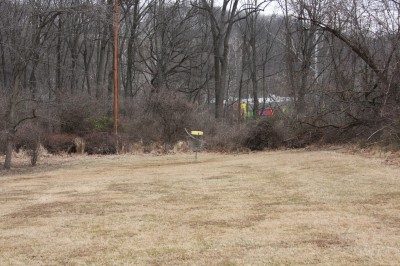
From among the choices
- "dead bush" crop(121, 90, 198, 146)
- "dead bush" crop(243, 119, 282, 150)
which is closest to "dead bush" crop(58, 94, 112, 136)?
"dead bush" crop(121, 90, 198, 146)

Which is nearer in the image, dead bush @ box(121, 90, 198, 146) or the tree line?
the tree line

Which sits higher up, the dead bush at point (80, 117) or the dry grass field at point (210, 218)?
the dead bush at point (80, 117)

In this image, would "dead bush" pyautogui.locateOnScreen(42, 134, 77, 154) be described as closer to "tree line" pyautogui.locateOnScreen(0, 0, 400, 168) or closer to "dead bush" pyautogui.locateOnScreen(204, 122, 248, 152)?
"tree line" pyautogui.locateOnScreen(0, 0, 400, 168)

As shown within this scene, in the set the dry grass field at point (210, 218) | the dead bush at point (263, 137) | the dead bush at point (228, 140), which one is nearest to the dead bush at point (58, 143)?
the dead bush at point (228, 140)

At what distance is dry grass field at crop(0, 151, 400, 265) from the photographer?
535cm

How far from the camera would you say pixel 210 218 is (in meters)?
7.34

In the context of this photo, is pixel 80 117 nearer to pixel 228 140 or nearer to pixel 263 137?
pixel 228 140

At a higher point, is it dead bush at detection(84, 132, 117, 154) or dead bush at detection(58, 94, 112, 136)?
dead bush at detection(58, 94, 112, 136)

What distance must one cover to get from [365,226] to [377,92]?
43.5ft

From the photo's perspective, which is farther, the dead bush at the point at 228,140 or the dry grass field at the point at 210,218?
the dead bush at the point at 228,140

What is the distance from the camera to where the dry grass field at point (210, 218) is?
17.6 feet

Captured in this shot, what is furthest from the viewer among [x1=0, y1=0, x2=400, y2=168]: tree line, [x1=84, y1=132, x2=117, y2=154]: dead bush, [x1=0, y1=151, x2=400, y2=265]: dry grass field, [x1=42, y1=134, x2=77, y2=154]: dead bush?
[x1=84, y1=132, x2=117, y2=154]: dead bush

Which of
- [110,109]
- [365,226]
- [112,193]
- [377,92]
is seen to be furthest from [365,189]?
[110,109]

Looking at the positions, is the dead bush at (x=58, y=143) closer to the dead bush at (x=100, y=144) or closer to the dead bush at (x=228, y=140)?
the dead bush at (x=100, y=144)
